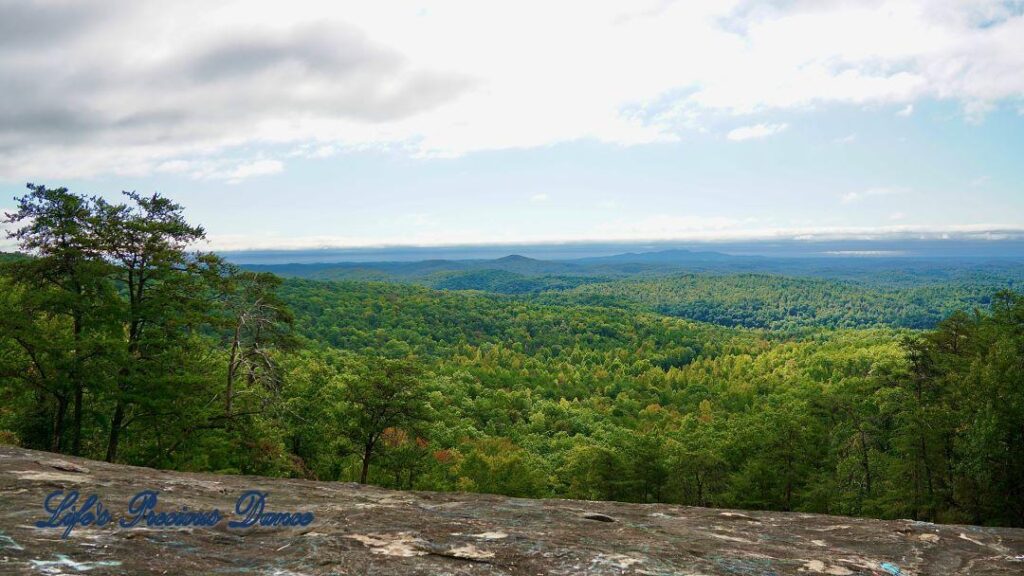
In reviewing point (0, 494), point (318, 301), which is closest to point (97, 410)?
point (0, 494)

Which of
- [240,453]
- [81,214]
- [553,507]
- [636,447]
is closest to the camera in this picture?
[553,507]

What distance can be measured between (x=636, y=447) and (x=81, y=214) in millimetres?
45416

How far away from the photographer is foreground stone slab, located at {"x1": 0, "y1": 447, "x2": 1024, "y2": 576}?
25.5 feet

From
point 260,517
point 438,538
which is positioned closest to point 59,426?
point 260,517

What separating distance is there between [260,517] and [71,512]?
299cm

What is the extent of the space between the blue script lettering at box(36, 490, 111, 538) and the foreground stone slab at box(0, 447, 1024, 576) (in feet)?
0.52

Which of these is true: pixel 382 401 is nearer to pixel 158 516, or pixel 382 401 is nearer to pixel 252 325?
pixel 252 325

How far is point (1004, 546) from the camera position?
1077 centimetres

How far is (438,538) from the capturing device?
932 cm

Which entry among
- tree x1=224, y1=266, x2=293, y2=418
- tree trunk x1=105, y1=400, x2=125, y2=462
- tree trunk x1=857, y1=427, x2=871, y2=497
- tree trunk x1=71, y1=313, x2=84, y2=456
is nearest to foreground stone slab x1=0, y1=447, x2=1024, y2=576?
tree trunk x1=71, y1=313, x2=84, y2=456

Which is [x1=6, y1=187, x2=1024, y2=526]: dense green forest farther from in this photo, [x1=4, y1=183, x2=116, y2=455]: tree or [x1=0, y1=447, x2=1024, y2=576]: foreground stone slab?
[x1=0, y1=447, x2=1024, y2=576]: foreground stone slab

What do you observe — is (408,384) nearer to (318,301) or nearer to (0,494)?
(0,494)

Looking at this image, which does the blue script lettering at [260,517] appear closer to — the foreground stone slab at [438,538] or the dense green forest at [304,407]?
the foreground stone slab at [438,538]

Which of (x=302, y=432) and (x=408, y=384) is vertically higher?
(x=408, y=384)
